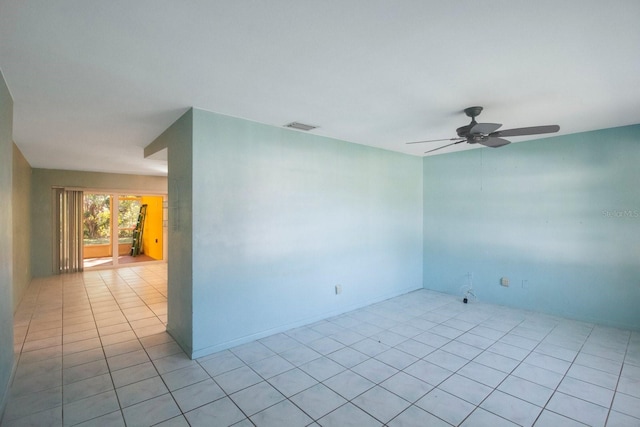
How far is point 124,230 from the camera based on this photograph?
9.75 m

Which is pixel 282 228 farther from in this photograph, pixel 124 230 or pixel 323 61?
pixel 124 230

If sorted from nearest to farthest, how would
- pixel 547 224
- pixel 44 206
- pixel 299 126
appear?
pixel 299 126
pixel 547 224
pixel 44 206

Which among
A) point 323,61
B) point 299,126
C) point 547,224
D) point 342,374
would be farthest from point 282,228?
point 547,224

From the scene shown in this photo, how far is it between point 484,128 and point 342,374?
256 centimetres

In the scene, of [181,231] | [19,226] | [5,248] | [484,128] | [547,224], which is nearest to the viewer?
[5,248]

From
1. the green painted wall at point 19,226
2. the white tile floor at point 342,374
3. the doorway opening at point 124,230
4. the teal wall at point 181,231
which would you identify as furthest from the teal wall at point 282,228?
the doorway opening at point 124,230

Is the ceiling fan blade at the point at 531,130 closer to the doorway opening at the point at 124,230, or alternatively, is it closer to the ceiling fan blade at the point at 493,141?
Result: the ceiling fan blade at the point at 493,141

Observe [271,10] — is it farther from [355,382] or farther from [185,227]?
[355,382]

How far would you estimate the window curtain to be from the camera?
707cm

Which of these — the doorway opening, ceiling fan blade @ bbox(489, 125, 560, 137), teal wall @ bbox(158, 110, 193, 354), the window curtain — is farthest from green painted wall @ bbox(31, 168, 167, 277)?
ceiling fan blade @ bbox(489, 125, 560, 137)

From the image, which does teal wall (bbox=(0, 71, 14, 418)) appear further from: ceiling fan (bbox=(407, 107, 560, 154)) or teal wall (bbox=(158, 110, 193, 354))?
ceiling fan (bbox=(407, 107, 560, 154))

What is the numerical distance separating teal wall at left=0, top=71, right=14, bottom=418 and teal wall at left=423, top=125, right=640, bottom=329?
5571mm

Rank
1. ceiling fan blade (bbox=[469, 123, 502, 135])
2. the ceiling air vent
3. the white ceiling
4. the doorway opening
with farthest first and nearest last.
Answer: the doorway opening, the ceiling air vent, ceiling fan blade (bbox=[469, 123, 502, 135]), the white ceiling

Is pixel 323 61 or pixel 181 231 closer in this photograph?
pixel 323 61
